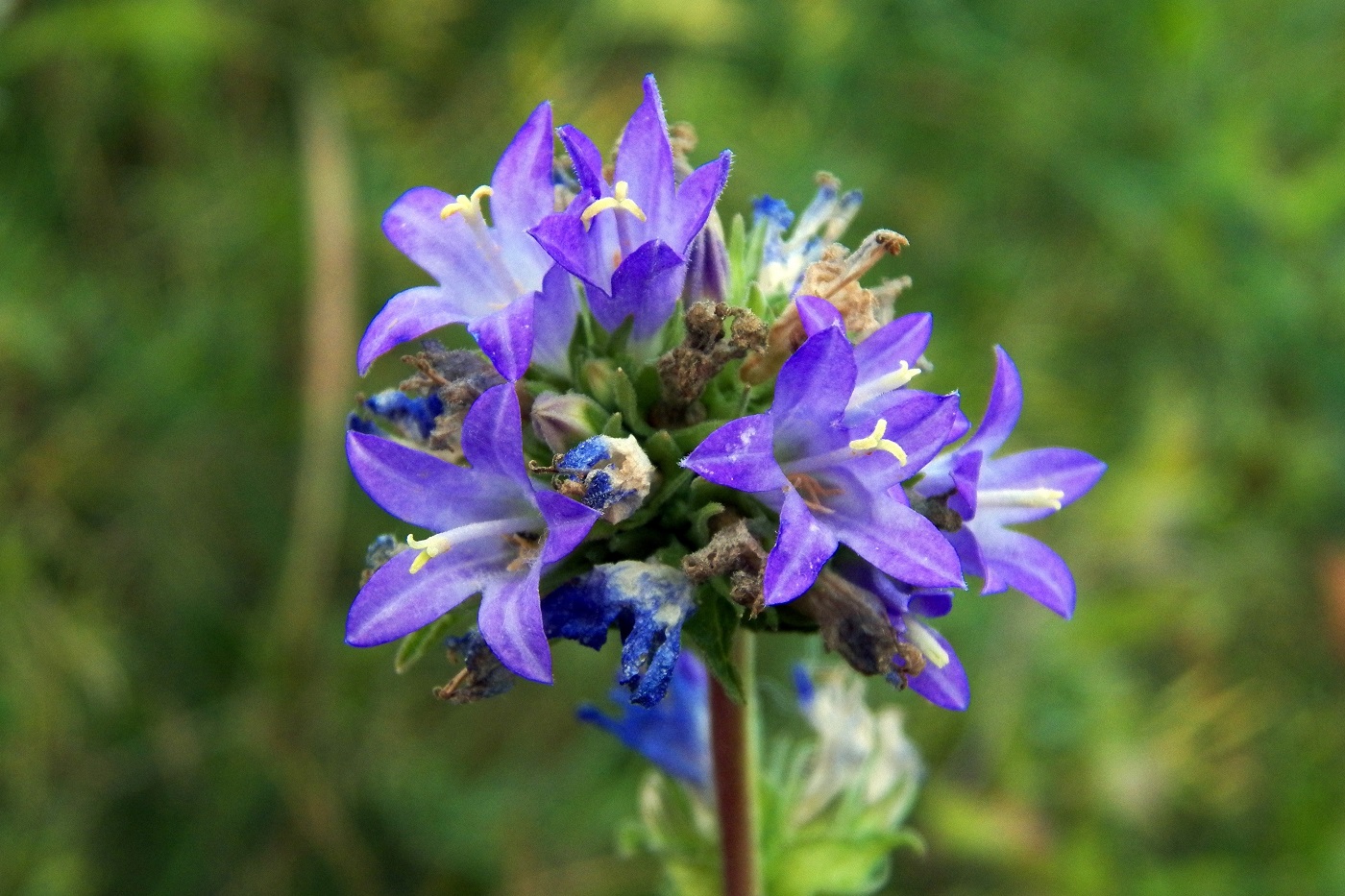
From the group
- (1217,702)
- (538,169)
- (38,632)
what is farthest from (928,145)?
Answer: (38,632)

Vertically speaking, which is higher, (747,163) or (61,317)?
(747,163)

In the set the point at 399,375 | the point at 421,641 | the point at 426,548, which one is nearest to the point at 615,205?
the point at 426,548

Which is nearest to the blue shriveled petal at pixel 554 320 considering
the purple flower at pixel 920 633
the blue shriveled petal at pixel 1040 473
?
the purple flower at pixel 920 633

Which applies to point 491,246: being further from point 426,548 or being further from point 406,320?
point 426,548

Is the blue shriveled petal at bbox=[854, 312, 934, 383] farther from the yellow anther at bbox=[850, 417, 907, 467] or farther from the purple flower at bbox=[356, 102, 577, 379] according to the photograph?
the purple flower at bbox=[356, 102, 577, 379]

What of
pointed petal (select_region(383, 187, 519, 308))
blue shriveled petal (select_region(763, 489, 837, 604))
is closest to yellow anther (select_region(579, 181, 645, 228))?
pointed petal (select_region(383, 187, 519, 308))

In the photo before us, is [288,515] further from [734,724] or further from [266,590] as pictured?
[734,724]
